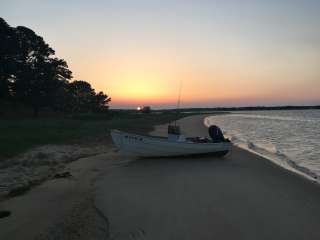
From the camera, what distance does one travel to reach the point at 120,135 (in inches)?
727

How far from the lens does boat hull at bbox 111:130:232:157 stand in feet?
60.4

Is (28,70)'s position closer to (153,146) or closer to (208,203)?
(153,146)

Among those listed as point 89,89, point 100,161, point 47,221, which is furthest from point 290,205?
point 89,89

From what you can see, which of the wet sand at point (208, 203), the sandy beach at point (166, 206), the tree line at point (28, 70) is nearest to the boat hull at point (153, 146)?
the wet sand at point (208, 203)

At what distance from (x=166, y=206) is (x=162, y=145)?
Answer: 28.8 ft

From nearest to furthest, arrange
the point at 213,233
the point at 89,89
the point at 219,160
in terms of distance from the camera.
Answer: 1. the point at 213,233
2. the point at 219,160
3. the point at 89,89

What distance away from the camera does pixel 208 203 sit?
10.3m

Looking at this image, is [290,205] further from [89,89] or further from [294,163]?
[89,89]

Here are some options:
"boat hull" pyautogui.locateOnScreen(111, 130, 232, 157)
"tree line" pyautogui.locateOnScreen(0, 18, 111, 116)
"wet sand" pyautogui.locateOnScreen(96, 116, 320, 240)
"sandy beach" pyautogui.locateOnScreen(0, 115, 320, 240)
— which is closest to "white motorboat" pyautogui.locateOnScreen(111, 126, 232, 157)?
"boat hull" pyautogui.locateOnScreen(111, 130, 232, 157)

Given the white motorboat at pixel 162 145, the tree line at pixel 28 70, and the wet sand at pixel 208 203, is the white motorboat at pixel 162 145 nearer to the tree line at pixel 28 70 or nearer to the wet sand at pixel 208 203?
the wet sand at pixel 208 203

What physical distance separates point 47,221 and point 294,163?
13.9m

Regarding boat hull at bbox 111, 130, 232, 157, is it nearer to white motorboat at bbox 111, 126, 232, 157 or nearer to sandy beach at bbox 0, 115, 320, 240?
white motorboat at bbox 111, 126, 232, 157

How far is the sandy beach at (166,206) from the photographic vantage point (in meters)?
8.02

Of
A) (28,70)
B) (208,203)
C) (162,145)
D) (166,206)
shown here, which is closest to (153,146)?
(162,145)
